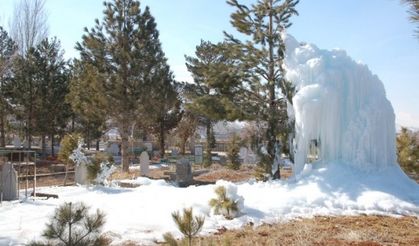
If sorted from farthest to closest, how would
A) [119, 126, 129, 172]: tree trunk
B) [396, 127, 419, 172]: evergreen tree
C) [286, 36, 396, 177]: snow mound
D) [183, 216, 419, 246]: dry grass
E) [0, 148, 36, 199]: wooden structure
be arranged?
[119, 126, 129, 172]: tree trunk
[396, 127, 419, 172]: evergreen tree
[286, 36, 396, 177]: snow mound
[0, 148, 36, 199]: wooden structure
[183, 216, 419, 246]: dry grass

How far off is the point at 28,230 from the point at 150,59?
1562 centimetres

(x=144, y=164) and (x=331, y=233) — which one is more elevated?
(x=144, y=164)

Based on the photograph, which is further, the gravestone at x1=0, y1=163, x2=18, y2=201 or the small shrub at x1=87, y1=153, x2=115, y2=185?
the small shrub at x1=87, y1=153, x2=115, y2=185

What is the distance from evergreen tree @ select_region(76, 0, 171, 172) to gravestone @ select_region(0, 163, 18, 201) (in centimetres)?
1022

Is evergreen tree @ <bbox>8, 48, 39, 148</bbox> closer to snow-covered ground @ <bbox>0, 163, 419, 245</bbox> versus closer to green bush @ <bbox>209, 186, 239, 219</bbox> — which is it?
snow-covered ground @ <bbox>0, 163, 419, 245</bbox>

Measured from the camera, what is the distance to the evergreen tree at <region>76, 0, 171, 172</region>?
71.5 ft

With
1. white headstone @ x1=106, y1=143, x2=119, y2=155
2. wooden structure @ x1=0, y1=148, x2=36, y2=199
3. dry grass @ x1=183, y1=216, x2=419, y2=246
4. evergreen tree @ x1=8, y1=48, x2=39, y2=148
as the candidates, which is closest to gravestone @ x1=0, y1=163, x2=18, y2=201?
wooden structure @ x1=0, y1=148, x2=36, y2=199

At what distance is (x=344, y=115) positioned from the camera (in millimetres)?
13461

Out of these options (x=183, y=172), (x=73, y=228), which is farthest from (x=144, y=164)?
(x=73, y=228)

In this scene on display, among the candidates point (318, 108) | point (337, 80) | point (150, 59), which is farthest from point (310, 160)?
point (150, 59)

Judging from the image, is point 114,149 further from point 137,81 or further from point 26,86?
point 137,81

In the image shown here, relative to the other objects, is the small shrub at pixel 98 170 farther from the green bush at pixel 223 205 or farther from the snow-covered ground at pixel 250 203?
the green bush at pixel 223 205

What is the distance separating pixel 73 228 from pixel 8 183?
26.5 ft

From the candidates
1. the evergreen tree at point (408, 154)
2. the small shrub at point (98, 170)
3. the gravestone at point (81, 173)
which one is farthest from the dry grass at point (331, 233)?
the evergreen tree at point (408, 154)
